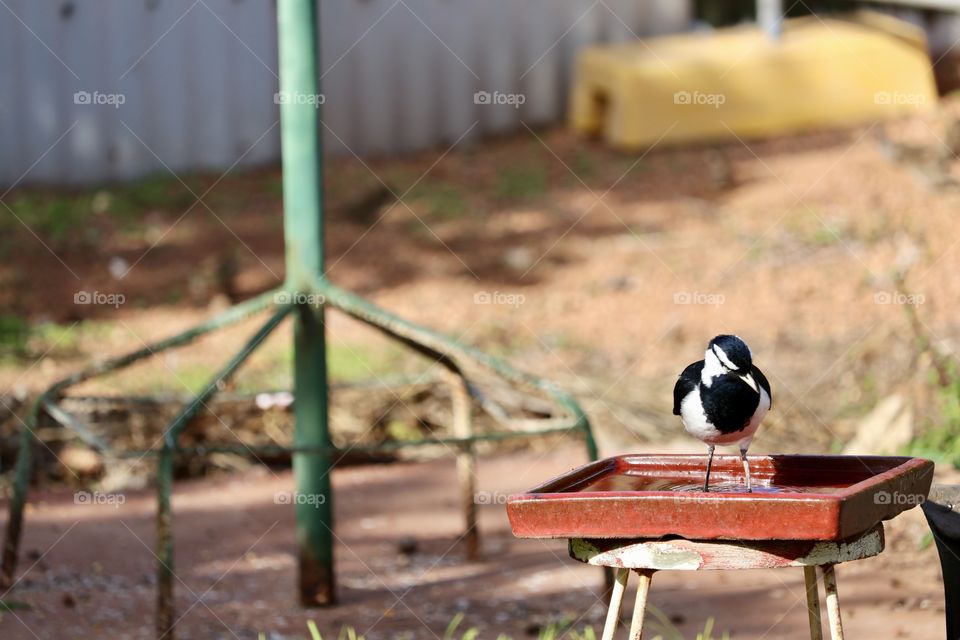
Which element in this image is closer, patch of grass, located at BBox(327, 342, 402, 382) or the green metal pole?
the green metal pole

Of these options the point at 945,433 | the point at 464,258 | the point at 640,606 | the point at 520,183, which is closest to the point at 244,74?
the point at 520,183

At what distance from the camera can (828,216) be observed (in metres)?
8.01

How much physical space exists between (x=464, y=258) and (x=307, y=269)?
3.60 metres

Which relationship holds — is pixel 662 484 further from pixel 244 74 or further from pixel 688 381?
pixel 244 74

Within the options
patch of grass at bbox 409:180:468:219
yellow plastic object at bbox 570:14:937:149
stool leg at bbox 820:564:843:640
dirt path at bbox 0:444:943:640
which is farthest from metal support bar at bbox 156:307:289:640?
yellow plastic object at bbox 570:14:937:149

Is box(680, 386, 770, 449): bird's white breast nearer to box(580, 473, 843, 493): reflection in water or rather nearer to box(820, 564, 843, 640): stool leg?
box(580, 473, 843, 493): reflection in water

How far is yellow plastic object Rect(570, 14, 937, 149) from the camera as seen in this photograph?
9320 mm

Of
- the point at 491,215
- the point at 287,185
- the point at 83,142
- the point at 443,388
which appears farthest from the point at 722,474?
the point at 83,142

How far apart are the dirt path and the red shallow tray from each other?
1322 mm

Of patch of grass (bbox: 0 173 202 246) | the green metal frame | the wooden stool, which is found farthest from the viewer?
patch of grass (bbox: 0 173 202 246)

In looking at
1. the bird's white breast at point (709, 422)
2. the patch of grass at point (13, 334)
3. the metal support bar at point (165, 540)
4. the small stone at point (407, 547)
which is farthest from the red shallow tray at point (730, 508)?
the patch of grass at point (13, 334)

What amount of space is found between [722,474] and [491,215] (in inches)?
226

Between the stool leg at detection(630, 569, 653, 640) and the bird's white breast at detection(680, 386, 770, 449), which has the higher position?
the bird's white breast at detection(680, 386, 770, 449)

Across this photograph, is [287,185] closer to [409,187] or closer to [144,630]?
[144,630]
